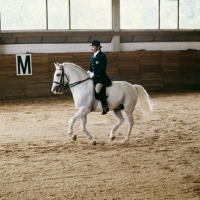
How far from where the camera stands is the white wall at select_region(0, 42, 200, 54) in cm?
1641

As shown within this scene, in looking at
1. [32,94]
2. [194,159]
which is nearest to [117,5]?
[32,94]

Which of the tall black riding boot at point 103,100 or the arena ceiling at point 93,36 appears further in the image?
the arena ceiling at point 93,36

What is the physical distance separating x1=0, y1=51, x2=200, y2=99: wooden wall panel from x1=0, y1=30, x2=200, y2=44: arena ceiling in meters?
0.80

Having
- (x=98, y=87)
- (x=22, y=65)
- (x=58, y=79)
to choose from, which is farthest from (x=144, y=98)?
(x=22, y=65)

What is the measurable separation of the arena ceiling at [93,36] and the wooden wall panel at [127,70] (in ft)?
2.64

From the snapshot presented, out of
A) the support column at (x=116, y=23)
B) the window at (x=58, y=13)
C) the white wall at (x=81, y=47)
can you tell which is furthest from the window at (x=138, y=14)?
the window at (x=58, y=13)

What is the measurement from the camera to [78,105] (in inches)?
302

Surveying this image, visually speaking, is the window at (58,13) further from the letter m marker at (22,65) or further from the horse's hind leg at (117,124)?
the horse's hind leg at (117,124)

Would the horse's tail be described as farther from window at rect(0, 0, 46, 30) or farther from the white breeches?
window at rect(0, 0, 46, 30)

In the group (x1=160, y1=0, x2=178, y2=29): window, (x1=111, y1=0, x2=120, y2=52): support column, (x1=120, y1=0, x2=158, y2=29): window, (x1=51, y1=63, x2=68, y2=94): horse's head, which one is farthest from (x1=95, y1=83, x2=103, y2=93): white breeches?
(x1=160, y1=0, x2=178, y2=29): window

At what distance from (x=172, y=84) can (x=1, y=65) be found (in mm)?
7784

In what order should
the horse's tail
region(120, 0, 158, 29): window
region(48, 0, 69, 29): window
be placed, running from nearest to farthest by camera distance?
1. the horse's tail
2. region(48, 0, 69, 29): window
3. region(120, 0, 158, 29): window

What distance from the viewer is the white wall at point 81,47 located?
53.8ft

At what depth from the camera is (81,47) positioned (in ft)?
56.9
